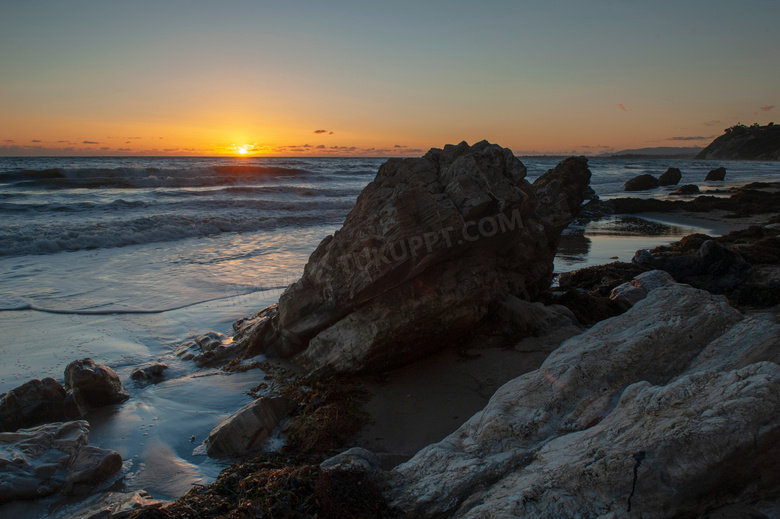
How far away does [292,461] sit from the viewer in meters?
4.75

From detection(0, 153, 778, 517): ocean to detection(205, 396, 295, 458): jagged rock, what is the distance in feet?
0.70

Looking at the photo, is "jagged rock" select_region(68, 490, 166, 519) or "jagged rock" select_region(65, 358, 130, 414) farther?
"jagged rock" select_region(65, 358, 130, 414)

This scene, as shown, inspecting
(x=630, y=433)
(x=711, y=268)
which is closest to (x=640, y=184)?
(x=711, y=268)

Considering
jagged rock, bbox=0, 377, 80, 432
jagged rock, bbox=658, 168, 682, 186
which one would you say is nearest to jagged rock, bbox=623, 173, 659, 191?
jagged rock, bbox=658, 168, 682, 186

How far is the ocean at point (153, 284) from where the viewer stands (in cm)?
566

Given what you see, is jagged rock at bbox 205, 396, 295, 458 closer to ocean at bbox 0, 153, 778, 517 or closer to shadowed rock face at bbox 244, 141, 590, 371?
ocean at bbox 0, 153, 778, 517

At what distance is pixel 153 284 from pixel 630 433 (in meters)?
12.0

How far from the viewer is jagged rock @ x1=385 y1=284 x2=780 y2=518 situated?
2.52 metres

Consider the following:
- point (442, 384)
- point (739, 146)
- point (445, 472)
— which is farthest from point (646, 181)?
point (739, 146)

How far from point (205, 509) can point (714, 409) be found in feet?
12.2

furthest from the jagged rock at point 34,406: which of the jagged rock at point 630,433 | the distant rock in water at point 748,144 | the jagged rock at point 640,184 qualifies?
the distant rock in water at point 748,144

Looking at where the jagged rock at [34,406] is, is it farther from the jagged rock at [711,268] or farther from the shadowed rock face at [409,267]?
the jagged rock at [711,268]

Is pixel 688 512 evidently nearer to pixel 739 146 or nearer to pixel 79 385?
pixel 79 385

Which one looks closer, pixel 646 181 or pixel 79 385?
pixel 79 385
